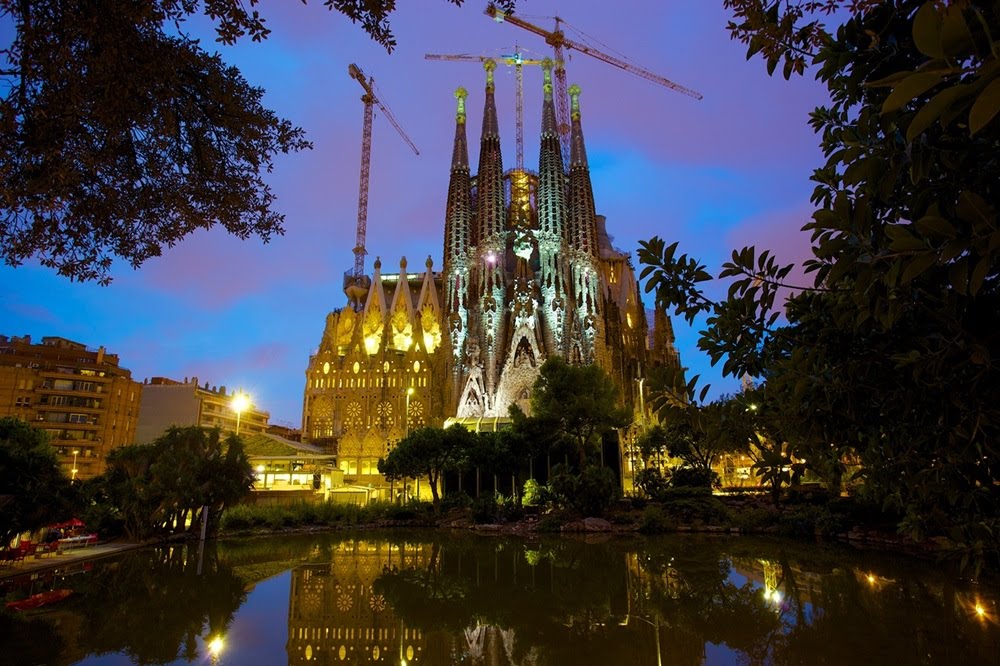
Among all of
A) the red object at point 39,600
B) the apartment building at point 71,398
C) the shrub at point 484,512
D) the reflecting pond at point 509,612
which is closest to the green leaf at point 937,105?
the reflecting pond at point 509,612

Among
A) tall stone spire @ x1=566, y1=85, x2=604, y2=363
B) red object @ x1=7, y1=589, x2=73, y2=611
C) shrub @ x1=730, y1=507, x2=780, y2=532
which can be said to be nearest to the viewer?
red object @ x1=7, y1=589, x2=73, y2=611

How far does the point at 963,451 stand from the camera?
2438mm

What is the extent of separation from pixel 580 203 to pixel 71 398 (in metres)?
46.9

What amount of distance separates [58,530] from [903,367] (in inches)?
771

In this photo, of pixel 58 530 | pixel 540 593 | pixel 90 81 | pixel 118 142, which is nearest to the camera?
pixel 90 81

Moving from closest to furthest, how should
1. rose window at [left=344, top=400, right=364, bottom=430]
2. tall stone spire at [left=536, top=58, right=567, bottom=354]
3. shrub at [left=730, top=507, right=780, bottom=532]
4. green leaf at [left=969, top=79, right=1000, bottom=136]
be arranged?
green leaf at [left=969, top=79, right=1000, bottom=136]
shrub at [left=730, top=507, right=780, bottom=532]
tall stone spire at [left=536, top=58, right=567, bottom=354]
rose window at [left=344, top=400, right=364, bottom=430]

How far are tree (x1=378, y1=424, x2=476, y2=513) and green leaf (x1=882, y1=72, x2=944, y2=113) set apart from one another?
1022 inches

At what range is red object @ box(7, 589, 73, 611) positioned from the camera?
331 inches

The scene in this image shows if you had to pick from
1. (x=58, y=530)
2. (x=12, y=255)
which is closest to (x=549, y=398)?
(x=58, y=530)

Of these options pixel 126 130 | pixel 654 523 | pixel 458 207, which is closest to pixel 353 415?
pixel 458 207

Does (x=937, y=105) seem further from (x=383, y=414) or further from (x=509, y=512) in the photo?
(x=383, y=414)

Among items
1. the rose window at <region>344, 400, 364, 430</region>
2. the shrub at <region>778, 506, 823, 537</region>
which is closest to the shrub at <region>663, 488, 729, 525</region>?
the shrub at <region>778, 506, 823, 537</region>

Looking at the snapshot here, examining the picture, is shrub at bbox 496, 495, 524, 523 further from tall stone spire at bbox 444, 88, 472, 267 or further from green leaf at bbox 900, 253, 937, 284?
tall stone spire at bbox 444, 88, 472, 267

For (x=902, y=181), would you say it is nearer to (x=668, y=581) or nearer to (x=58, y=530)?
(x=668, y=581)
